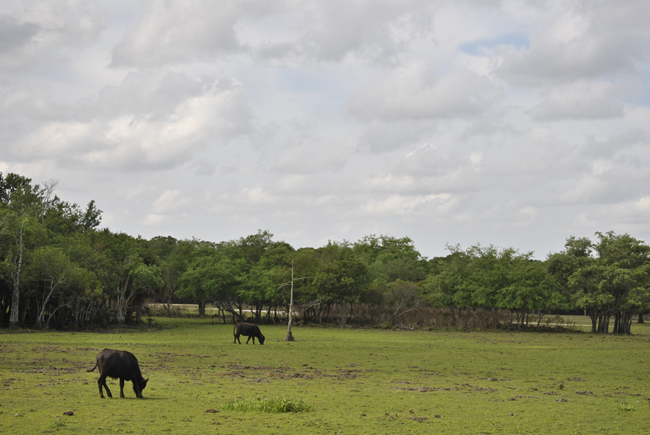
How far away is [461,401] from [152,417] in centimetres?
923

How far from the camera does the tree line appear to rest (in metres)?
50.5

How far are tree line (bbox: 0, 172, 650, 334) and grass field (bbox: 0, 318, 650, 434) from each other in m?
17.2

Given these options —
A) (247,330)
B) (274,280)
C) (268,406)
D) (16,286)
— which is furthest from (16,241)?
(268,406)

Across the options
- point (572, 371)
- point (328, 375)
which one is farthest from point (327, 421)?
point (572, 371)

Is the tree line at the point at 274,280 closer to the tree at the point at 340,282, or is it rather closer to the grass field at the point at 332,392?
the tree at the point at 340,282

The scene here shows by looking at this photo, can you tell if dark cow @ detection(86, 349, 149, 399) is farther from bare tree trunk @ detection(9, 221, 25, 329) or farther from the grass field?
bare tree trunk @ detection(9, 221, 25, 329)

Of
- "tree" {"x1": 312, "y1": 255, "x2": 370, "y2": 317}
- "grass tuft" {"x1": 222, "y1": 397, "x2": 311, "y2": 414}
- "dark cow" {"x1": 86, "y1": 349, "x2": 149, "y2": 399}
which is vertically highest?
"tree" {"x1": 312, "y1": 255, "x2": 370, "y2": 317}

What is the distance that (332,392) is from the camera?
18.9 metres

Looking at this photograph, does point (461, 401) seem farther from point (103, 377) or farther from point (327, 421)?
point (103, 377)

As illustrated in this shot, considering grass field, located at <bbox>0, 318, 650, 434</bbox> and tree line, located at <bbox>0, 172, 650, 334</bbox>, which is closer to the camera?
grass field, located at <bbox>0, 318, 650, 434</bbox>

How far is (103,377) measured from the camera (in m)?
16.1

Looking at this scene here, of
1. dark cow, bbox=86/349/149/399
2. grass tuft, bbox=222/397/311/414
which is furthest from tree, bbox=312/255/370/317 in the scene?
grass tuft, bbox=222/397/311/414

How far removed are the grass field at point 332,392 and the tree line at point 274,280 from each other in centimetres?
1716

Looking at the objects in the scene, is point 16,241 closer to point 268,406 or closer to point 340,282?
point 340,282
